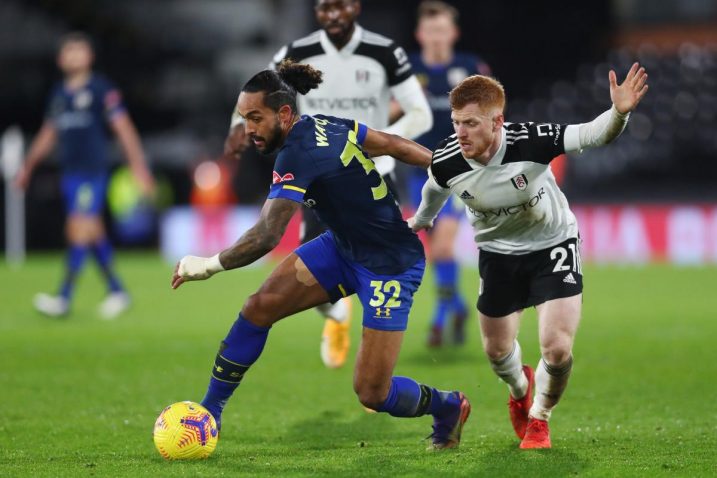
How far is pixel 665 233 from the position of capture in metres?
19.8

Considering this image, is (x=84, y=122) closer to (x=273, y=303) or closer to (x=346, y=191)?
(x=273, y=303)

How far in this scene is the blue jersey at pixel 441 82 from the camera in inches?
423

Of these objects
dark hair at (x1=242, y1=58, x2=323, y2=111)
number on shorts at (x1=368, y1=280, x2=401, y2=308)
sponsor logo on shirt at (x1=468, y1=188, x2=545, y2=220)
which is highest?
dark hair at (x1=242, y1=58, x2=323, y2=111)

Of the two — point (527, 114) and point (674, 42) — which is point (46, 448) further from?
point (674, 42)

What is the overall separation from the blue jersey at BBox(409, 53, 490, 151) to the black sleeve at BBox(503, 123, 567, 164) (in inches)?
176

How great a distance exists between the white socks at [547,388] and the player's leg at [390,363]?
412 mm

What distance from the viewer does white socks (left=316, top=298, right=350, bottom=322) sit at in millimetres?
8445

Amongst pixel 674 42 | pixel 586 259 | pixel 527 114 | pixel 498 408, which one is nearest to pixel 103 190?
pixel 498 408

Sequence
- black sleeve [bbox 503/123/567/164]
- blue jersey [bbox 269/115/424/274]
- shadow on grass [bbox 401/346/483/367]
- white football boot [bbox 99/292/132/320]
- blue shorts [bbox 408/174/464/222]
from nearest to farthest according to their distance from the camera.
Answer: blue jersey [bbox 269/115/424/274], black sleeve [bbox 503/123/567/164], shadow on grass [bbox 401/346/483/367], blue shorts [bbox 408/174/464/222], white football boot [bbox 99/292/132/320]

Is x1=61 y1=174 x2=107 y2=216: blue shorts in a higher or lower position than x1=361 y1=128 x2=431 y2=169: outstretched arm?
lower

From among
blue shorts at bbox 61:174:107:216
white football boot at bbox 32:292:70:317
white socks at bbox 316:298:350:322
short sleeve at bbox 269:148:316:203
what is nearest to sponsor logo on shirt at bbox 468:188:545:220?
short sleeve at bbox 269:148:316:203

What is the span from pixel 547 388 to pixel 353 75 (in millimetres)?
2994

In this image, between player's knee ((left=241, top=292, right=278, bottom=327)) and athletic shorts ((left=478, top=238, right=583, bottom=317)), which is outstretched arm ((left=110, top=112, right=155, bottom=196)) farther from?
athletic shorts ((left=478, top=238, right=583, bottom=317))

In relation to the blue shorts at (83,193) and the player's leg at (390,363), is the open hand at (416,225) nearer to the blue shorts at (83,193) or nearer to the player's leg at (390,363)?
the player's leg at (390,363)
